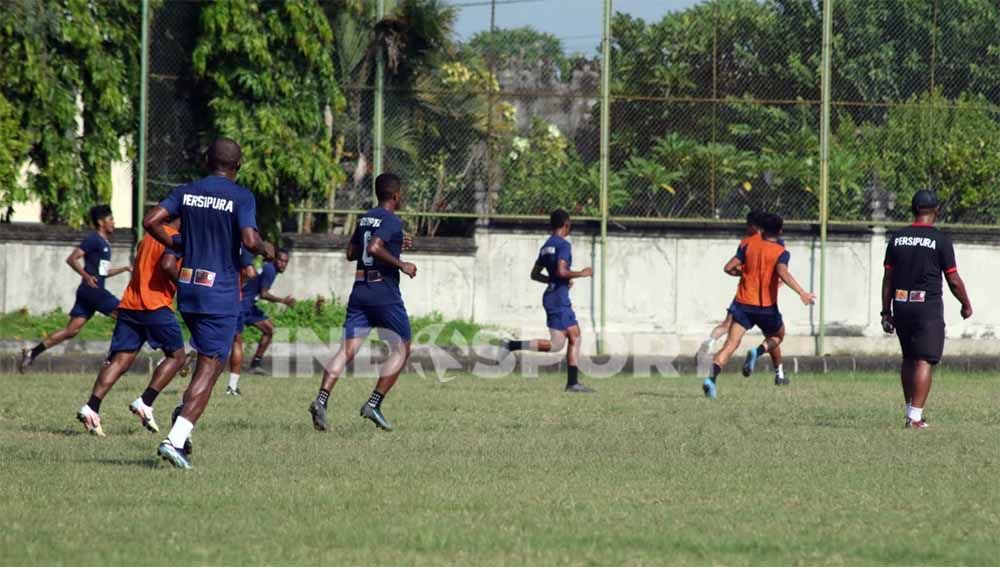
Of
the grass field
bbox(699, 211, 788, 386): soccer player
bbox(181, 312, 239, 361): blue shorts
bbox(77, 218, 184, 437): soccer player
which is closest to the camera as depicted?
the grass field

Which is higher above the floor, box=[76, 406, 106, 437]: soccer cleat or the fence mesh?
the fence mesh

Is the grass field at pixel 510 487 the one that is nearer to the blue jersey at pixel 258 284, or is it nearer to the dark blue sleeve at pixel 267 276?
the blue jersey at pixel 258 284

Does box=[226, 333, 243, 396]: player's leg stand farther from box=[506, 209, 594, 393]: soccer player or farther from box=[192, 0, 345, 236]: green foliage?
box=[192, 0, 345, 236]: green foliage

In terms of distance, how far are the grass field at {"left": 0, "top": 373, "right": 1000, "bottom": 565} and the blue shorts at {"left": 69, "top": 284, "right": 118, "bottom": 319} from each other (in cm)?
342

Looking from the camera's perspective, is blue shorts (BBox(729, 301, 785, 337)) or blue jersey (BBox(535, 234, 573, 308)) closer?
blue shorts (BBox(729, 301, 785, 337))

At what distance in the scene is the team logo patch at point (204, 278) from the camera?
10.2 metres

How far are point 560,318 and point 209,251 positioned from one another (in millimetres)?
9893

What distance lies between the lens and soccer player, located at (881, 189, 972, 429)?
1367 cm

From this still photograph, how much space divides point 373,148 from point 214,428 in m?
12.5

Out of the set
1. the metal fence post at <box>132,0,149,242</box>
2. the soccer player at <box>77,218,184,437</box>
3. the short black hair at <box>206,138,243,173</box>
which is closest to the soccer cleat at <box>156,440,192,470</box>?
the short black hair at <box>206,138,243,173</box>

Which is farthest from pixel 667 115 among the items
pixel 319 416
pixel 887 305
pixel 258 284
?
pixel 319 416

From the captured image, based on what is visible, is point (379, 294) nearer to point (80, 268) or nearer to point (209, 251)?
point (209, 251)

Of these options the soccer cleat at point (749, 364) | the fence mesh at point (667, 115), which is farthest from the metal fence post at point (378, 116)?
the soccer cleat at point (749, 364)

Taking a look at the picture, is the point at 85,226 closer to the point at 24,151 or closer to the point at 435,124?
the point at 24,151
